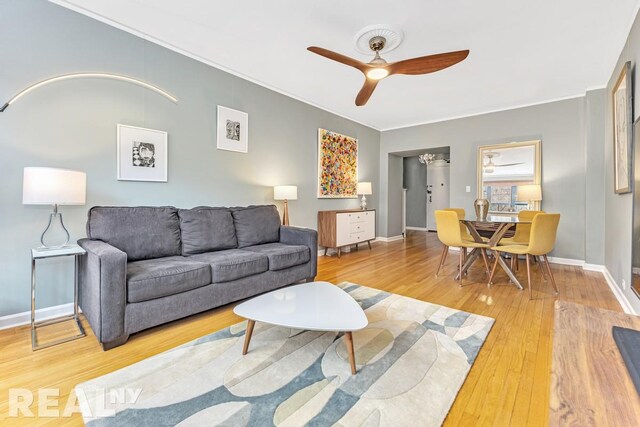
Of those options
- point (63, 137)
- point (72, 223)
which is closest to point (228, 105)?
point (63, 137)

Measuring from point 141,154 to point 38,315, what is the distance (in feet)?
5.19

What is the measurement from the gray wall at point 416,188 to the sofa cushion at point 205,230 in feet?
22.4

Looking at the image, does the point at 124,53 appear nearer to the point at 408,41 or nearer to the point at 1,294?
the point at 1,294

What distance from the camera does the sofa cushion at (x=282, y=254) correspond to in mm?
2776

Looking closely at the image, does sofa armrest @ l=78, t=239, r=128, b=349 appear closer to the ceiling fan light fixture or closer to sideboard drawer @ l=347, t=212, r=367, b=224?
the ceiling fan light fixture

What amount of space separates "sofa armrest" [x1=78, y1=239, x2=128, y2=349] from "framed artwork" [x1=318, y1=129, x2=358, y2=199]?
11.0 ft

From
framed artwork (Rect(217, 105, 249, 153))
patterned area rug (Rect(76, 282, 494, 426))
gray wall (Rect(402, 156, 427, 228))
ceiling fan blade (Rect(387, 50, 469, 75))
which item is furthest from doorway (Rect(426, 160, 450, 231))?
patterned area rug (Rect(76, 282, 494, 426))

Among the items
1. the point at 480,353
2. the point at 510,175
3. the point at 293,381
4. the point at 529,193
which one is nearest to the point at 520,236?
the point at 529,193

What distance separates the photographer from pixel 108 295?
5.99ft

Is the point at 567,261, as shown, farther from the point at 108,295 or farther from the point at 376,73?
the point at 108,295

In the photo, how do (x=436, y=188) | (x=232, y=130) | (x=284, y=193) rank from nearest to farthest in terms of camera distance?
(x=232, y=130)
(x=284, y=193)
(x=436, y=188)

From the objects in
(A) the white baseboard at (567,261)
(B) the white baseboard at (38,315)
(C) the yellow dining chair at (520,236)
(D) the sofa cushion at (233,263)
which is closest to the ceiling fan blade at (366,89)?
(D) the sofa cushion at (233,263)

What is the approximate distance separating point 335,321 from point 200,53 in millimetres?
3176

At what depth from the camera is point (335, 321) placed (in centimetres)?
155
